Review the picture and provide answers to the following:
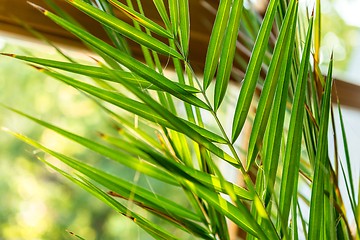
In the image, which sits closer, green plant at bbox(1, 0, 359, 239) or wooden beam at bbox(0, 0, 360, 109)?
green plant at bbox(1, 0, 359, 239)

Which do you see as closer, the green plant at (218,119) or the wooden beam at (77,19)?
the green plant at (218,119)

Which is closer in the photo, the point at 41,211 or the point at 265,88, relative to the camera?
the point at 265,88

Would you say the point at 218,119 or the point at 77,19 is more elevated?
the point at 77,19

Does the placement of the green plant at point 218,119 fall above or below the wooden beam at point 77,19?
below

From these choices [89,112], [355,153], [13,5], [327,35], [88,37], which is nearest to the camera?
[88,37]

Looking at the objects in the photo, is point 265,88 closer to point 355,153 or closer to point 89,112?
point 355,153

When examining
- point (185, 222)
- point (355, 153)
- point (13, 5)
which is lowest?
point (185, 222)

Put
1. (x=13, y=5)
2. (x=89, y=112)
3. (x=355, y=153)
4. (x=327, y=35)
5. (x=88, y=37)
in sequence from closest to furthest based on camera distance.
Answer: (x=88, y=37), (x=13, y=5), (x=355, y=153), (x=327, y=35), (x=89, y=112)

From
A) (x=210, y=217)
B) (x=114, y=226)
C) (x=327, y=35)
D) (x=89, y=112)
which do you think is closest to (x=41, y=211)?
(x=114, y=226)

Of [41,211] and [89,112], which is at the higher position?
[89,112]

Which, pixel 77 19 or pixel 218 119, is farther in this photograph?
pixel 77 19

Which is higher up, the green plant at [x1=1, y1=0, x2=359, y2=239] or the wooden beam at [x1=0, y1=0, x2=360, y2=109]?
the wooden beam at [x1=0, y1=0, x2=360, y2=109]
